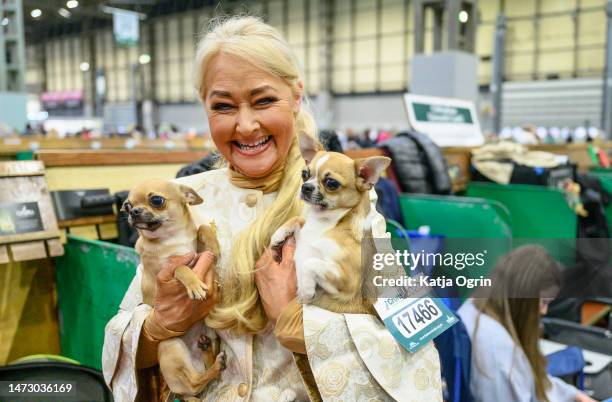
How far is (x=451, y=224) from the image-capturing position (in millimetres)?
3324

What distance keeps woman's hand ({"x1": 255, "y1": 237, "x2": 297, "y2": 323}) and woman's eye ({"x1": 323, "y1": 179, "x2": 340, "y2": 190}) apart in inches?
6.0

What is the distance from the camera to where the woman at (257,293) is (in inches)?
39.1

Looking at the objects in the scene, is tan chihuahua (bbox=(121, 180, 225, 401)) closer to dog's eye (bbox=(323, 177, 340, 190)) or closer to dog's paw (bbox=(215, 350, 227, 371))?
dog's paw (bbox=(215, 350, 227, 371))

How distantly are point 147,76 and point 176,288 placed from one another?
2969cm

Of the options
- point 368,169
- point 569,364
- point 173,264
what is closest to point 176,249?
point 173,264

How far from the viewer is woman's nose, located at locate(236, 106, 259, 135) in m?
1.09

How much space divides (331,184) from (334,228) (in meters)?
0.08

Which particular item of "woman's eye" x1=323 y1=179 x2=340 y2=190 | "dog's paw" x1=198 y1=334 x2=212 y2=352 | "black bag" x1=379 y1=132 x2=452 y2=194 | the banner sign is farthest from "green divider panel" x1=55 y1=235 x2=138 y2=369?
A: "black bag" x1=379 y1=132 x2=452 y2=194

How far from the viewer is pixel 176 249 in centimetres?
105

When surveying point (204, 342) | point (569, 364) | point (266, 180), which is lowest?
point (569, 364)

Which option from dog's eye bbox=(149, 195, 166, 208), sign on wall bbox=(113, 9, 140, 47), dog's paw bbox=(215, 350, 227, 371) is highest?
sign on wall bbox=(113, 9, 140, 47)

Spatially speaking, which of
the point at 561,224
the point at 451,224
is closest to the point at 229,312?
the point at 451,224

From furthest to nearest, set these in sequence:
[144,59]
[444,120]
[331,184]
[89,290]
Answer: [144,59], [444,120], [89,290], [331,184]

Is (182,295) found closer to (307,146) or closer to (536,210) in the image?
(307,146)
